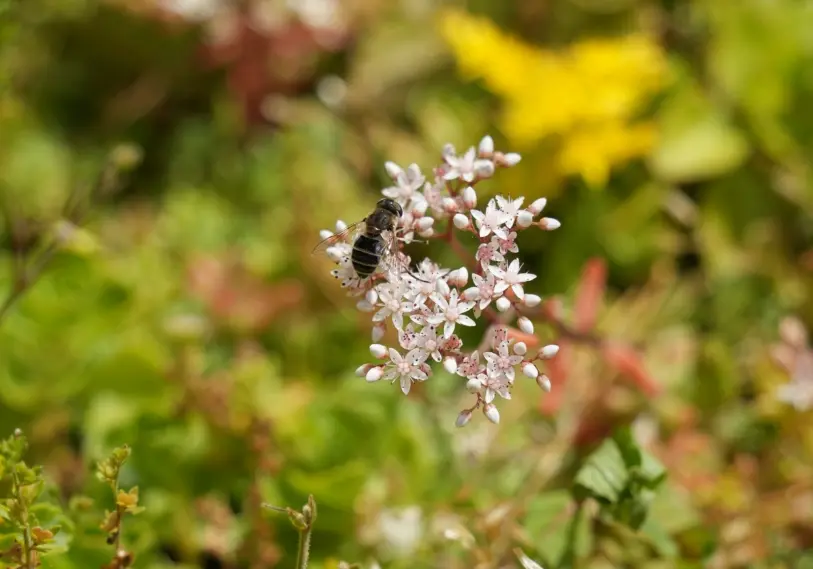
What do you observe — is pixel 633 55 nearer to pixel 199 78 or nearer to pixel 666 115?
pixel 666 115

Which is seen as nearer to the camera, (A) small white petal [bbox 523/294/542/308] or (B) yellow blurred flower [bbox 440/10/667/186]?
(A) small white petal [bbox 523/294/542/308]

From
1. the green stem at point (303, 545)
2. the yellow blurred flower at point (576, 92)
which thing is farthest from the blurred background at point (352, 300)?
the green stem at point (303, 545)

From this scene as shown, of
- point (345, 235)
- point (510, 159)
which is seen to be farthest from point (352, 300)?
point (510, 159)

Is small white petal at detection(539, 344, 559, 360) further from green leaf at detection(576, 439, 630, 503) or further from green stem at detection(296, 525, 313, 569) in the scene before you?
green stem at detection(296, 525, 313, 569)

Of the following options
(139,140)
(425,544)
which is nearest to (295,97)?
(139,140)

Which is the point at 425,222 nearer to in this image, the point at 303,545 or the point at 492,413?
the point at 492,413

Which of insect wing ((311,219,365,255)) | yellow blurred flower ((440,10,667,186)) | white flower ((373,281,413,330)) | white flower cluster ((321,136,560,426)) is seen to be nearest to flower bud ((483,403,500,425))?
white flower cluster ((321,136,560,426))

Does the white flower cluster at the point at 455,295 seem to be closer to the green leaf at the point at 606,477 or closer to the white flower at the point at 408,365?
the white flower at the point at 408,365
